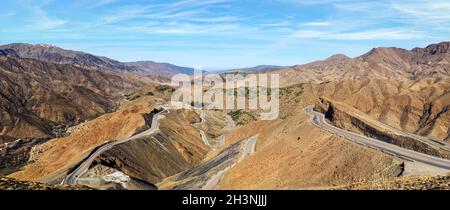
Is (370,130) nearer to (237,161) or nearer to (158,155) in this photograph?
(237,161)

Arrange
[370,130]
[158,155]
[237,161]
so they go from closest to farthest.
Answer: [237,161]
[370,130]
[158,155]

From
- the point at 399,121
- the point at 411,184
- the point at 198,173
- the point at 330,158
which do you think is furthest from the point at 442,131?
the point at 411,184

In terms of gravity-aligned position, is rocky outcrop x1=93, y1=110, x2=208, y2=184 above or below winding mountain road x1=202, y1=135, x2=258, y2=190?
below

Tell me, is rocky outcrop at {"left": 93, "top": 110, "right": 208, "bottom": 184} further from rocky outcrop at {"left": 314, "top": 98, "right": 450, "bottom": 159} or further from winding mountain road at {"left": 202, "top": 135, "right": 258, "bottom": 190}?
rocky outcrop at {"left": 314, "top": 98, "right": 450, "bottom": 159}

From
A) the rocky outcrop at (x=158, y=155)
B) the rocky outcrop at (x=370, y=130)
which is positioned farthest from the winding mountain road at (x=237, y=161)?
the rocky outcrop at (x=158, y=155)

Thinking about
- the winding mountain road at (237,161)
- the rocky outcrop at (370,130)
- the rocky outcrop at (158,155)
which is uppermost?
the rocky outcrop at (370,130)

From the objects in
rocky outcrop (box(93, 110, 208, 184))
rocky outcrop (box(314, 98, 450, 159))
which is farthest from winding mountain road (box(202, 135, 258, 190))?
rocky outcrop (box(93, 110, 208, 184))

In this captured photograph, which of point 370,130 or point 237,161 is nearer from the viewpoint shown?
point 237,161

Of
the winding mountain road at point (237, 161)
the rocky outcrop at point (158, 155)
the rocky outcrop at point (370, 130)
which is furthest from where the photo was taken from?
the rocky outcrop at point (158, 155)

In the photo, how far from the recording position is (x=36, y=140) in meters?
166

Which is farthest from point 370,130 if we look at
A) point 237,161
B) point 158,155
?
point 158,155

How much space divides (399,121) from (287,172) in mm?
155304

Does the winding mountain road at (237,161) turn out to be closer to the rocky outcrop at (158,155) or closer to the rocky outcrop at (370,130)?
the rocky outcrop at (370,130)
